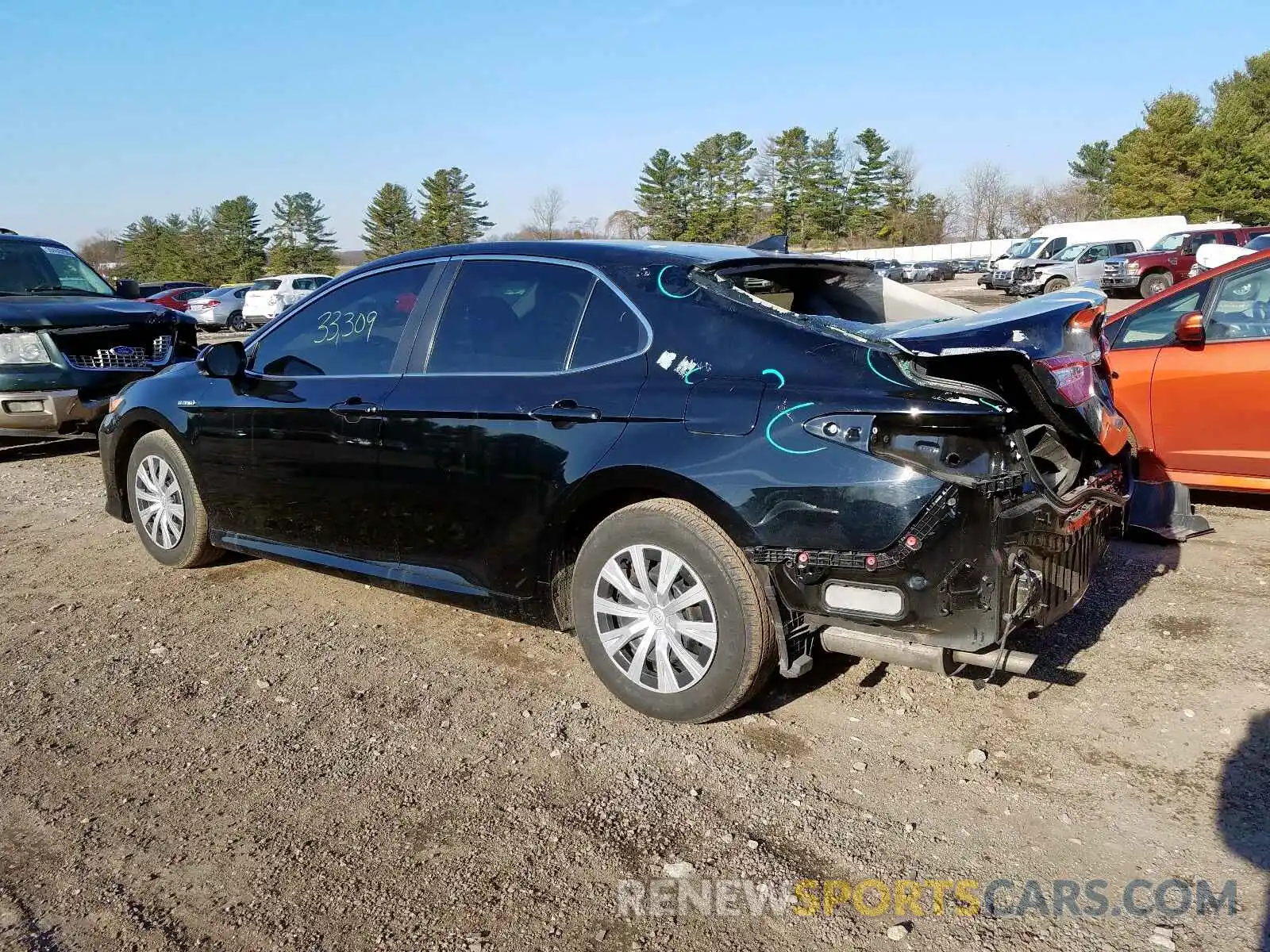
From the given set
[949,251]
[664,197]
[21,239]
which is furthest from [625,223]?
[21,239]

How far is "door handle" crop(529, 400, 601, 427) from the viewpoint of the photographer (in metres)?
3.40

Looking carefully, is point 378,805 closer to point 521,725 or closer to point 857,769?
point 521,725

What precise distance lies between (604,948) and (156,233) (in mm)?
80351

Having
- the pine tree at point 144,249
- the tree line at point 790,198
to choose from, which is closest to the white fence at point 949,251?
the tree line at point 790,198

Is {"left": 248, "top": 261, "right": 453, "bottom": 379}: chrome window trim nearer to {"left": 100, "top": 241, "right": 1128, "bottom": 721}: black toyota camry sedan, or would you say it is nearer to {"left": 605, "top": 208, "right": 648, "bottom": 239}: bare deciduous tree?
{"left": 100, "top": 241, "right": 1128, "bottom": 721}: black toyota camry sedan

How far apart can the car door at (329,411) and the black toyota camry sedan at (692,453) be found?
13mm

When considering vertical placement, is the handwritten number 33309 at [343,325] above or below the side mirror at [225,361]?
A: above

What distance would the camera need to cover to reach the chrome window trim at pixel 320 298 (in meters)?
4.18

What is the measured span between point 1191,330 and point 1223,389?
0.37 meters

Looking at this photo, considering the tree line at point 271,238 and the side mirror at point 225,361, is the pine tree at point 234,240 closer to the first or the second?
the tree line at point 271,238

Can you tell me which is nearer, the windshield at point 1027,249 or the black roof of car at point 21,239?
the black roof of car at point 21,239

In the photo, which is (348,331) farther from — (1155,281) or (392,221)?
(392,221)

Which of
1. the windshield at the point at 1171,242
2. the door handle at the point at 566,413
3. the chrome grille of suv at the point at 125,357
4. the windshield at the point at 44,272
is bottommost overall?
the windshield at the point at 1171,242

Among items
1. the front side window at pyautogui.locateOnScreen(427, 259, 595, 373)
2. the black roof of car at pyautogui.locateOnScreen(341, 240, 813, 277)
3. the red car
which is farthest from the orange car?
the red car
